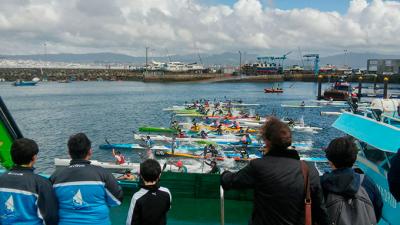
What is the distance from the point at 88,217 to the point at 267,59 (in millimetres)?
150544

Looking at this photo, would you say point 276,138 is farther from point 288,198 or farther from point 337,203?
point 337,203

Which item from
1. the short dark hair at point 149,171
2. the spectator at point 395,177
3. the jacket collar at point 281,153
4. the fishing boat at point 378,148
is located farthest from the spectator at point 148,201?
the fishing boat at point 378,148

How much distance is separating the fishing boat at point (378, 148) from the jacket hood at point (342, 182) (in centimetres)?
205

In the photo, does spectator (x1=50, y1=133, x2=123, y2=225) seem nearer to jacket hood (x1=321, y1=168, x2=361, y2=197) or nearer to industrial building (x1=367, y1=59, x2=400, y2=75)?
jacket hood (x1=321, y1=168, x2=361, y2=197)

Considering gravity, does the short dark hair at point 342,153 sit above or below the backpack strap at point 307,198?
above

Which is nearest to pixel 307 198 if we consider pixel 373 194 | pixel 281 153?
pixel 281 153

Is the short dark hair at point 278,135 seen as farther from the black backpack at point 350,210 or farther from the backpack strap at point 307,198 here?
the black backpack at point 350,210

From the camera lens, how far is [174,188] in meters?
8.81

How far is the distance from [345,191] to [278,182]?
0.73 meters

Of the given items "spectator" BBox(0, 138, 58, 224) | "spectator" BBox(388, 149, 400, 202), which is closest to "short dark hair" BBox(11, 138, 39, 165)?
"spectator" BBox(0, 138, 58, 224)

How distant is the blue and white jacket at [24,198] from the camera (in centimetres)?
366

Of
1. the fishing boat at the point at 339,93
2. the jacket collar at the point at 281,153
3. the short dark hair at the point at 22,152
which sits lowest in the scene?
the fishing boat at the point at 339,93

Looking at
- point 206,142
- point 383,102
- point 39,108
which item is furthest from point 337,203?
point 39,108

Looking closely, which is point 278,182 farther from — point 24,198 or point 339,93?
point 339,93
